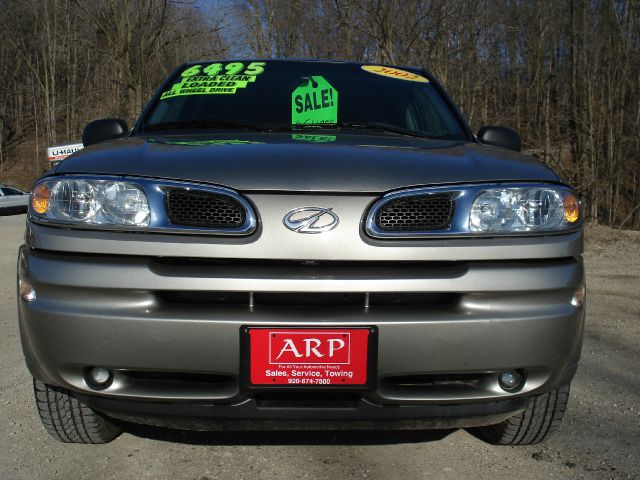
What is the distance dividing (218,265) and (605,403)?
223 cm

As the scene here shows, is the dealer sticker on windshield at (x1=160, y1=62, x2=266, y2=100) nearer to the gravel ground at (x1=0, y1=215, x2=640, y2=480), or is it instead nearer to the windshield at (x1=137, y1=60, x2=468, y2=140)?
the windshield at (x1=137, y1=60, x2=468, y2=140)

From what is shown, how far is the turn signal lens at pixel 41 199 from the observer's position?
2167mm

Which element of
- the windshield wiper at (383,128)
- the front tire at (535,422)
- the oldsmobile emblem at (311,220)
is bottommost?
the front tire at (535,422)

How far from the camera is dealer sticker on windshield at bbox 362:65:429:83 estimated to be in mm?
3658

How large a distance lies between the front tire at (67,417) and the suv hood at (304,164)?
32.2 inches

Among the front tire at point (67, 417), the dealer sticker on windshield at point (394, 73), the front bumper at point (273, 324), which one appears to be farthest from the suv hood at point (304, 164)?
the dealer sticker on windshield at point (394, 73)

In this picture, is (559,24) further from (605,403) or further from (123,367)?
(123,367)

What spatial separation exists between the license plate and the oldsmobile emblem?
0.30m

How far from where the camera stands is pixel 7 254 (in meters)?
10.1

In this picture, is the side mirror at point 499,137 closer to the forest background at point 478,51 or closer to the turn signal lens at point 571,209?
the turn signal lens at point 571,209

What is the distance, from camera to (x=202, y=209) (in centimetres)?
207

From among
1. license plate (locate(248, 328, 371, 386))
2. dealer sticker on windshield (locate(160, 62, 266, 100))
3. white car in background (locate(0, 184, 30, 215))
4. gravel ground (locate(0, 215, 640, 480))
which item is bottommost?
white car in background (locate(0, 184, 30, 215))

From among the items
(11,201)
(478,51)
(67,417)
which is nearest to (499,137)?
(67,417)

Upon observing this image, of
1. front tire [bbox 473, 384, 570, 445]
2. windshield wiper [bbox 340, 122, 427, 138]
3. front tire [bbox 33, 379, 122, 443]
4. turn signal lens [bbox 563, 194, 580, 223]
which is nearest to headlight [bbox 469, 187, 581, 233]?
turn signal lens [bbox 563, 194, 580, 223]
